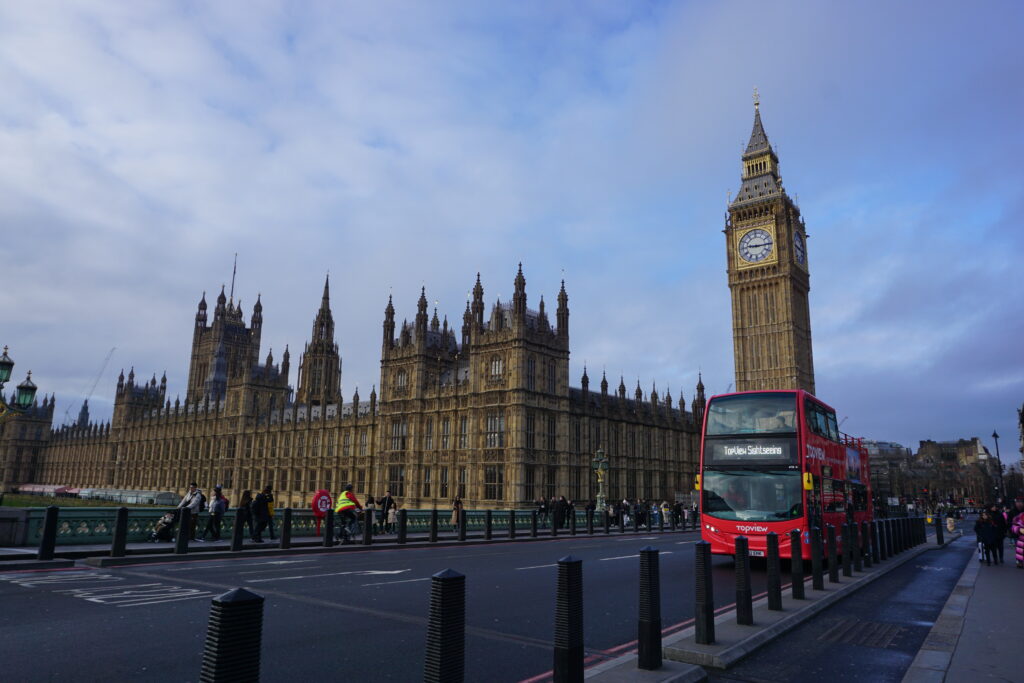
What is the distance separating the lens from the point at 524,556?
18.8 metres

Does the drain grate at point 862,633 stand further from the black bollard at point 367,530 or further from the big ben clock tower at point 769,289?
the big ben clock tower at point 769,289

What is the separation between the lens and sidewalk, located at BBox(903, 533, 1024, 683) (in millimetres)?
6688

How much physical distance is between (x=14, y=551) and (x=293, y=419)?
59.4m

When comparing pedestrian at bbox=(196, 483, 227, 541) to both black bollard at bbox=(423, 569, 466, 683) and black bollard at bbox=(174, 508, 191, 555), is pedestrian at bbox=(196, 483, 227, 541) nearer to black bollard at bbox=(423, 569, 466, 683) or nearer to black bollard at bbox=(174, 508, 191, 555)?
black bollard at bbox=(174, 508, 191, 555)

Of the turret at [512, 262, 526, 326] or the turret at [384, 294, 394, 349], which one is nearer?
the turret at [512, 262, 526, 326]

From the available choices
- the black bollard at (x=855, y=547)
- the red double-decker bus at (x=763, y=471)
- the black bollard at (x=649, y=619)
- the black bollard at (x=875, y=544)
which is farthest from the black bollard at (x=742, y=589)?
the black bollard at (x=875, y=544)

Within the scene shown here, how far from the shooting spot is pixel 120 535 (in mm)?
15039

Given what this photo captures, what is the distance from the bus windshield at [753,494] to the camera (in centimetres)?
1512

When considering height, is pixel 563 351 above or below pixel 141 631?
above

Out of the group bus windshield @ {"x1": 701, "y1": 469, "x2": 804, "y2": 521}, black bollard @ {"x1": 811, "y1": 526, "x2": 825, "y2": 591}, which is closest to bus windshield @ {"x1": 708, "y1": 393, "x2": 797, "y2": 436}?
bus windshield @ {"x1": 701, "y1": 469, "x2": 804, "y2": 521}

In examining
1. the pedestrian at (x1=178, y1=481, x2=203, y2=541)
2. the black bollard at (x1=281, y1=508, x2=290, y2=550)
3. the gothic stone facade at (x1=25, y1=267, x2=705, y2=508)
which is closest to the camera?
the pedestrian at (x1=178, y1=481, x2=203, y2=541)

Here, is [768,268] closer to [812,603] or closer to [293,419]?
[293,419]

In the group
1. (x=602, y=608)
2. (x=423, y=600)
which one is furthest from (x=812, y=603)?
(x=423, y=600)

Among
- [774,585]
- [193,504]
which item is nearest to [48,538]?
[193,504]
